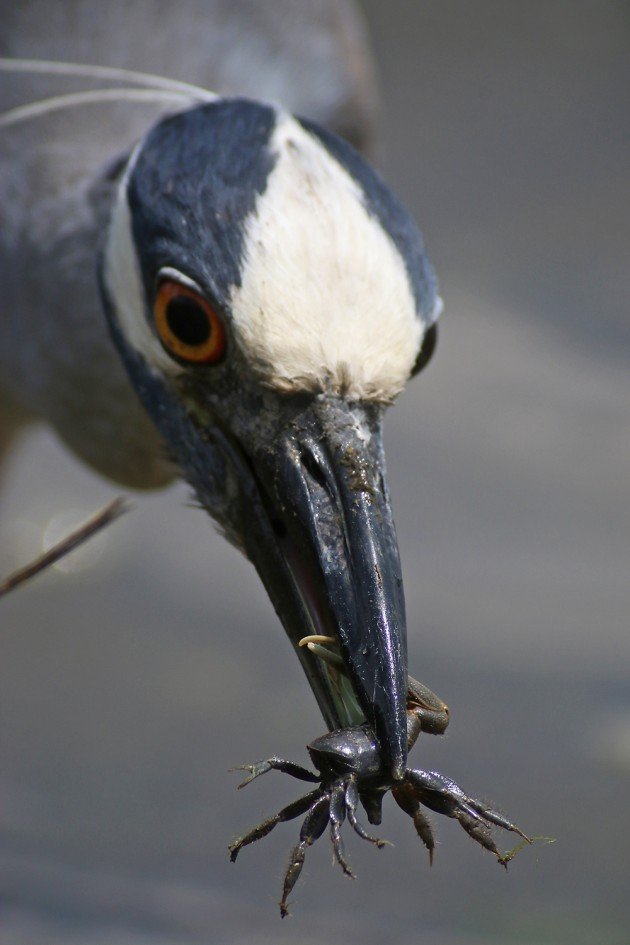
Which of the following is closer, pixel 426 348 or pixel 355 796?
pixel 355 796

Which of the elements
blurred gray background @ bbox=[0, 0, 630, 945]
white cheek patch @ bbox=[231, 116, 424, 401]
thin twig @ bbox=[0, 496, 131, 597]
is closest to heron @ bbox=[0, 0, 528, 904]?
white cheek patch @ bbox=[231, 116, 424, 401]

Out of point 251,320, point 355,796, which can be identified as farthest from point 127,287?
point 355,796

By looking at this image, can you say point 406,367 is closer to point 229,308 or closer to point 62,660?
point 229,308

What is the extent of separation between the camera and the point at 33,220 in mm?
1806

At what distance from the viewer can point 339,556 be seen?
3.66 ft

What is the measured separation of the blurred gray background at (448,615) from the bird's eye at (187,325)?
2.95 feet

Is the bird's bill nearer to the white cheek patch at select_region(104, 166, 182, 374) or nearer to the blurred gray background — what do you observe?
the white cheek patch at select_region(104, 166, 182, 374)

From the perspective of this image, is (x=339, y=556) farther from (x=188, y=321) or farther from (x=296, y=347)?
(x=188, y=321)

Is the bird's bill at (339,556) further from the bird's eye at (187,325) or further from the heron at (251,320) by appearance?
the bird's eye at (187,325)

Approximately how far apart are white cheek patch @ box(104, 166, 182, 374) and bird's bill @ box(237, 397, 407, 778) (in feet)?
0.87

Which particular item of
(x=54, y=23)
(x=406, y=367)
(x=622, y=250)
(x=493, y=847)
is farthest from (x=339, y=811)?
(x=622, y=250)

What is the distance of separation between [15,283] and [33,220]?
0.11 meters

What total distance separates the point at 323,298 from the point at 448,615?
1.36 metres

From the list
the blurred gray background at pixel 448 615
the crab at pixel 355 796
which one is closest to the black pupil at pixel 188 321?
the crab at pixel 355 796
